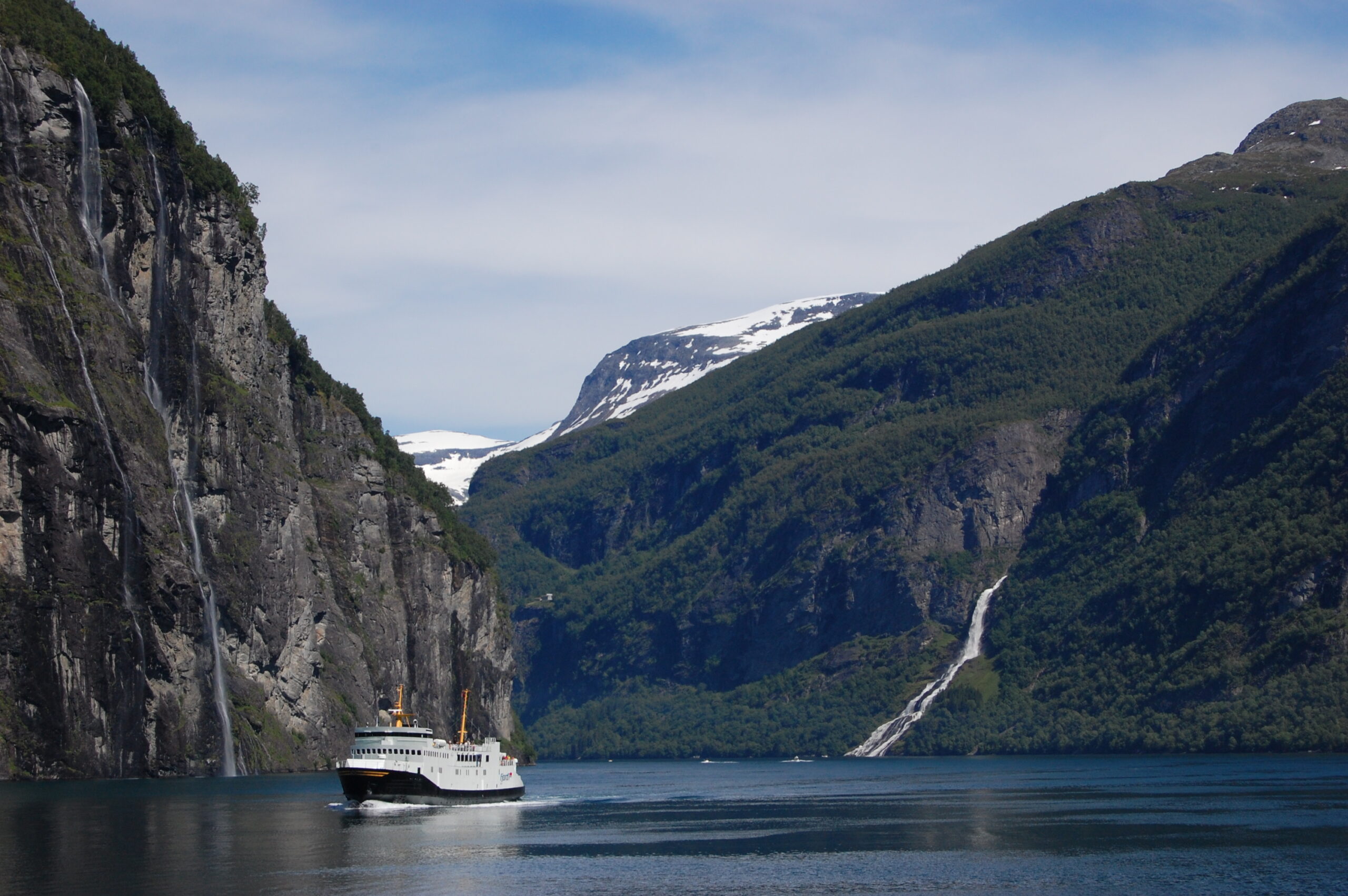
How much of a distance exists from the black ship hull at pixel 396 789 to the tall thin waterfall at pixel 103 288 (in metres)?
21.0

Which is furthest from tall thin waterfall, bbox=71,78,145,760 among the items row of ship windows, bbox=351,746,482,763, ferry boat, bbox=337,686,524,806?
row of ship windows, bbox=351,746,482,763

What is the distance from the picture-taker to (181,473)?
139 metres

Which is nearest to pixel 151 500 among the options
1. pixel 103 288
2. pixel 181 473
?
pixel 181 473

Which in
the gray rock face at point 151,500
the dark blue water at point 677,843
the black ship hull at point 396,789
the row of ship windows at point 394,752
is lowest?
the dark blue water at point 677,843

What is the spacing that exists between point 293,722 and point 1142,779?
8059 centimetres

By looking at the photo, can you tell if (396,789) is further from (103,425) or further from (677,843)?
(103,425)

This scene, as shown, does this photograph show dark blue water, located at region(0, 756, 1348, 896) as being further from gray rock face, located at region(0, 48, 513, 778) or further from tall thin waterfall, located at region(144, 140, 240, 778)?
gray rock face, located at region(0, 48, 513, 778)

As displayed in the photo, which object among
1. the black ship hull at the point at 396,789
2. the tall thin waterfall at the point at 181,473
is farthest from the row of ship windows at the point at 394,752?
the tall thin waterfall at the point at 181,473

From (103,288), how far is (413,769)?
4731 centimetres

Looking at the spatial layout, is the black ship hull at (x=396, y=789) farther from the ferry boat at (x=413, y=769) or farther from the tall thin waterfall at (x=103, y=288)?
the tall thin waterfall at (x=103, y=288)

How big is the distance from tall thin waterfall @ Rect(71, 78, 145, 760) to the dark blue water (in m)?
11.4

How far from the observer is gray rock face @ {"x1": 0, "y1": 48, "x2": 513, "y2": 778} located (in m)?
114

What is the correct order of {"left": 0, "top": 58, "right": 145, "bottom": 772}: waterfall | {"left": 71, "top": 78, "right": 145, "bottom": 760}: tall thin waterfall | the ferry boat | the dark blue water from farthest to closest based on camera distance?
{"left": 71, "top": 78, "right": 145, "bottom": 760}: tall thin waterfall
{"left": 0, "top": 58, "right": 145, "bottom": 772}: waterfall
the ferry boat
the dark blue water

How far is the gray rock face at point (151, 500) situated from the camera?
114 meters
